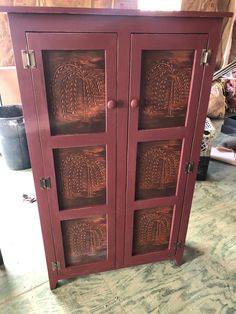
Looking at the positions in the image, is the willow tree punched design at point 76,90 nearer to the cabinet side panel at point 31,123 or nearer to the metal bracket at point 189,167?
the cabinet side panel at point 31,123

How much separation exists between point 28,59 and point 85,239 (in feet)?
3.04

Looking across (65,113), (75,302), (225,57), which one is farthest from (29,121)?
(225,57)

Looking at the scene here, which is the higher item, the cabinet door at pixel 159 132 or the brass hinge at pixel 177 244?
the cabinet door at pixel 159 132

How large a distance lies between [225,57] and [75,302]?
3.69 metres

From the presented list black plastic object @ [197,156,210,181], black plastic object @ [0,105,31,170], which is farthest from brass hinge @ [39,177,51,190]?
black plastic object @ [197,156,210,181]

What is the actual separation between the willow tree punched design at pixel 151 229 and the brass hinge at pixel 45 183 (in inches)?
19.4

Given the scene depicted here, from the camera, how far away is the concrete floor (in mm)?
1356

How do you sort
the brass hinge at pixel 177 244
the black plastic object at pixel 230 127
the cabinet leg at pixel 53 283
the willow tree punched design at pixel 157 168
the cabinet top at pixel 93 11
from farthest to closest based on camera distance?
the black plastic object at pixel 230 127
the brass hinge at pixel 177 244
the cabinet leg at pixel 53 283
the willow tree punched design at pixel 157 168
the cabinet top at pixel 93 11

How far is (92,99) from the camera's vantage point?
40.4 inches

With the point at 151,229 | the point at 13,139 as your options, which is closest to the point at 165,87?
the point at 151,229

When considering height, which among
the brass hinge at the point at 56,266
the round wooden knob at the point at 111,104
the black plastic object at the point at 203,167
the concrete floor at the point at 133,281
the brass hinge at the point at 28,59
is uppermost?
the brass hinge at the point at 28,59

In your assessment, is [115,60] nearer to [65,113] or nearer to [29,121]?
[65,113]

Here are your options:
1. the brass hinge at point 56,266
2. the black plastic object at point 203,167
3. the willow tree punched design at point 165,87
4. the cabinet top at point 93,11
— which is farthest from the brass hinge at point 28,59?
the black plastic object at point 203,167

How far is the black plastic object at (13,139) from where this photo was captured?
95.1 inches
